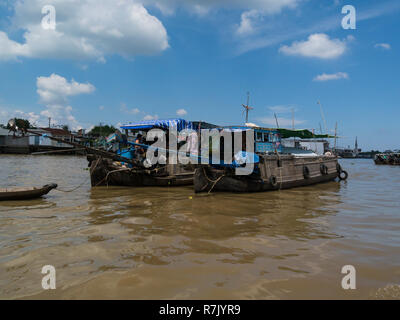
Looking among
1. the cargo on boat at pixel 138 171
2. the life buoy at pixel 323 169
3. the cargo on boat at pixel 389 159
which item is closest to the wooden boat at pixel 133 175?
the cargo on boat at pixel 138 171

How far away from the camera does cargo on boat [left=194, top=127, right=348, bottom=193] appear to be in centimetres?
988

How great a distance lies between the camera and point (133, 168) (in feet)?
36.8

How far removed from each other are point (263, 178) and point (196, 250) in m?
6.80

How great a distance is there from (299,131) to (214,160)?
278 inches

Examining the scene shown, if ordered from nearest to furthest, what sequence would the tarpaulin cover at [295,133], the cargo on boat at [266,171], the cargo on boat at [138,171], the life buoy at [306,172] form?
the cargo on boat at [266,171] < the cargo on boat at [138,171] < the life buoy at [306,172] < the tarpaulin cover at [295,133]

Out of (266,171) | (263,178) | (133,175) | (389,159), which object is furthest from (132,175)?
(389,159)

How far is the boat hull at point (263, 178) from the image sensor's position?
9.90 meters

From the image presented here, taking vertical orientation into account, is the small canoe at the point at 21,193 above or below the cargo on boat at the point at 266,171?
below

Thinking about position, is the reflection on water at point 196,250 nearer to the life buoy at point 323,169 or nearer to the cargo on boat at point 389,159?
the life buoy at point 323,169

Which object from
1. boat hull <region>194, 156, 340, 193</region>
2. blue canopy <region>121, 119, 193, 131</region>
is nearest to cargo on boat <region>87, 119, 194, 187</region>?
blue canopy <region>121, 119, 193, 131</region>

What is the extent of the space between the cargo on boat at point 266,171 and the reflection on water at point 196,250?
8.34 ft
